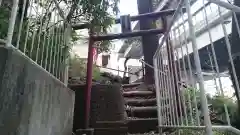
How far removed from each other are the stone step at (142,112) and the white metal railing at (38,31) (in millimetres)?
1513

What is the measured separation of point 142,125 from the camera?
131 inches

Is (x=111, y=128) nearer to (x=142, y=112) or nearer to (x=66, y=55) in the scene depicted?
(x=142, y=112)

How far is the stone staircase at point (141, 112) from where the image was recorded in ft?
10.8

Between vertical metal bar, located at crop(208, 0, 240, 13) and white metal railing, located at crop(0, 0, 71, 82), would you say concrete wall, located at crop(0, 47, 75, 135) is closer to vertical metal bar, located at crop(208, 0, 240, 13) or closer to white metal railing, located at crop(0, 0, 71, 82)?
white metal railing, located at crop(0, 0, 71, 82)

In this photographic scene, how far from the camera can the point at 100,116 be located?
3289 mm

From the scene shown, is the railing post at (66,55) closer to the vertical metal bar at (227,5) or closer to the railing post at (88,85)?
the railing post at (88,85)

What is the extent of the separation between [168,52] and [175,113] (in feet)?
3.99

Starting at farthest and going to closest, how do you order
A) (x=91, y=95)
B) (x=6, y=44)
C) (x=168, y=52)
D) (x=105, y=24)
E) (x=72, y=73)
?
(x=72, y=73) → (x=91, y=95) → (x=168, y=52) → (x=105, y=24) → (x=6, y=44)

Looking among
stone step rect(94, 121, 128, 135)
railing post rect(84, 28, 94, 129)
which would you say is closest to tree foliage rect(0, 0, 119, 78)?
railing post rect(84, 28, 94, 129)

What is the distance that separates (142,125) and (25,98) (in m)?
2.35

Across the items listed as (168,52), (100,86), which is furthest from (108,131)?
(168,52)

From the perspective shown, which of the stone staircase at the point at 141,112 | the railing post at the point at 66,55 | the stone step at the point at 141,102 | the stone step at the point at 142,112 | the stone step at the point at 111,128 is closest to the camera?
the railing post at the point at 66,55

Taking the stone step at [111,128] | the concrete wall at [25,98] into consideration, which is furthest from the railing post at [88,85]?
the concrete wall at [25,98]

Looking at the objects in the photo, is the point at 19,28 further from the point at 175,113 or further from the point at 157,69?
the point at 157,69
